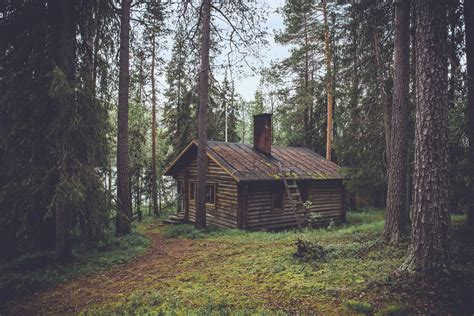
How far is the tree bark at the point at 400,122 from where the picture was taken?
7918 mm

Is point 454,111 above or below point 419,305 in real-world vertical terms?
above

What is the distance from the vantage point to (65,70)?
805 centimetres

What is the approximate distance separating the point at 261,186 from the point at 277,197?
1.43 metres

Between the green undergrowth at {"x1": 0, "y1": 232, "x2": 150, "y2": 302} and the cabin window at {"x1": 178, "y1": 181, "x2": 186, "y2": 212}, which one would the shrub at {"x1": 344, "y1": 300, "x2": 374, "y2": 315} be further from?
the cabin window at {"x1": 178, "y1": 181, "x2": 186, "y2": 212}

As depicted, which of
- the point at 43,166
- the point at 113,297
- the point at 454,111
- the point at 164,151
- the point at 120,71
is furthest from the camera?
the point at 164,151

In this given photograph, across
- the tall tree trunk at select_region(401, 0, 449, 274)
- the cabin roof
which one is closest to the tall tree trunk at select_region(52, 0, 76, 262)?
the cabin roof

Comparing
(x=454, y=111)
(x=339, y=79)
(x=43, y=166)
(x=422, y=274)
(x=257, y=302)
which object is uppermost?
(x=339, y=79)

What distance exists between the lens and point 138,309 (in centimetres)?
532

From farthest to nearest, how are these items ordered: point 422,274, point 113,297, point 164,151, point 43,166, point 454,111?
point 164,151, point 454,111, point 43,166, point 113,297, point 422,274

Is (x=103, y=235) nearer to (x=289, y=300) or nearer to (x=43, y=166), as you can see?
(x=43, y=166)

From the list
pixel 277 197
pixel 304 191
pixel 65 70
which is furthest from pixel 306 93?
pixel 65 70

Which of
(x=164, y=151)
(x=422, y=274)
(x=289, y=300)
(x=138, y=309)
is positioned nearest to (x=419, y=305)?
(x=422, y=274)

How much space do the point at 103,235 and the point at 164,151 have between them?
19.7 metres

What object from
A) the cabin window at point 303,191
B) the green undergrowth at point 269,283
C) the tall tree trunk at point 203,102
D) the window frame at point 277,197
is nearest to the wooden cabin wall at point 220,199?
the tall tree trunk at point 203,102
